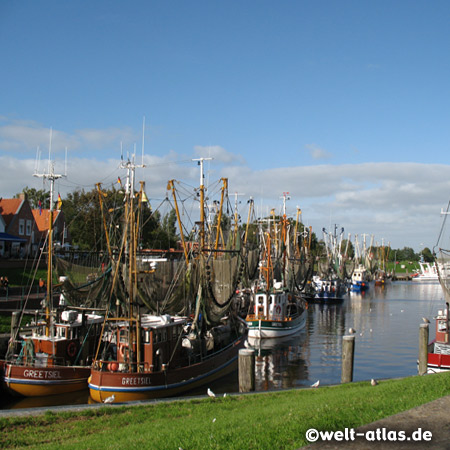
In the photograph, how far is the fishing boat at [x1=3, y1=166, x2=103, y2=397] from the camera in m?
25.3

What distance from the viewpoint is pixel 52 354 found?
→ 27.1m

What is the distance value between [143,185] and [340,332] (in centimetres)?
3127

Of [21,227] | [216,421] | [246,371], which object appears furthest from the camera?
[21,227]

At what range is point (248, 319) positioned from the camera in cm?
4597

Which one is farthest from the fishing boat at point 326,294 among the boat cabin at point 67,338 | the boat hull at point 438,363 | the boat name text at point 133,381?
the boat name text at point 133,381

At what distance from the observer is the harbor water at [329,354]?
30125 millimetres

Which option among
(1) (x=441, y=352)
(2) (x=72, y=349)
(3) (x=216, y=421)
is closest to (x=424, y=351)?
(1) (x=441, y=352)

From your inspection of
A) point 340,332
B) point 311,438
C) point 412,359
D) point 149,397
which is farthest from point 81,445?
point 340,332

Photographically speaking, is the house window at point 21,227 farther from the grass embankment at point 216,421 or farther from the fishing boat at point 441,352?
the grass embankment at point 216,421

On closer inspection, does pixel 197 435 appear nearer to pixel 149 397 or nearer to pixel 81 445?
pixel 81 445

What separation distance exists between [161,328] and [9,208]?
54.9 meters

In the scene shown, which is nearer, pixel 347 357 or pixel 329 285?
pixel 347 357

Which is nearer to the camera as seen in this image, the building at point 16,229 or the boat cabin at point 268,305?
the boat cabin at point 268,305

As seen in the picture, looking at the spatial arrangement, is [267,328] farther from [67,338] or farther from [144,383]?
[144,383]
